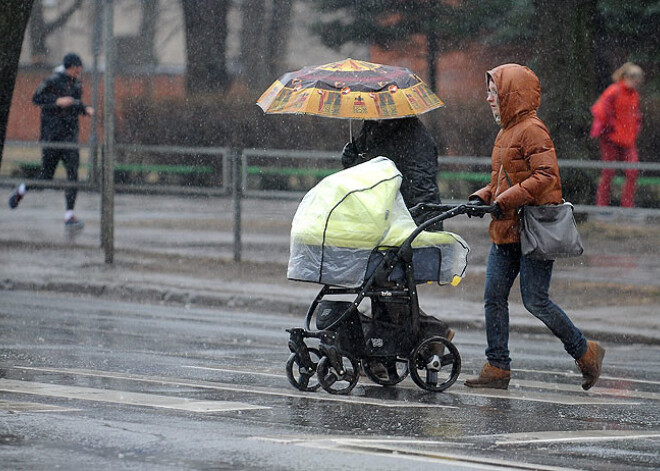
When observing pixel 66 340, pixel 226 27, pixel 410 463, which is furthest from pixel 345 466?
pixel 226 27

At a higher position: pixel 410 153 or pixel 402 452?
pixel 410 153

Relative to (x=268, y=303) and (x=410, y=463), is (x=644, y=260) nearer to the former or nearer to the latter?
(x=268, y=303)

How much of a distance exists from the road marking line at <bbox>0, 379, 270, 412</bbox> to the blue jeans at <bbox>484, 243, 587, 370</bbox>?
6.05ft

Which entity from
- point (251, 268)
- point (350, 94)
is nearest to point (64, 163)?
point (251, 268)

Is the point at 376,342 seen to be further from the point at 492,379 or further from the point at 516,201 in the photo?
the point at 516,201

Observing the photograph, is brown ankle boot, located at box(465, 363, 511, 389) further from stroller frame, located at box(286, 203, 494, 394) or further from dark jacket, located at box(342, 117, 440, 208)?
dark jacket, located at box(342, 117, 440, 208)

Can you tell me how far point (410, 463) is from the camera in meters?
6.46

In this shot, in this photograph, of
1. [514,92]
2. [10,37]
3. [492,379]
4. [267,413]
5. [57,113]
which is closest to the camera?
[267,413]

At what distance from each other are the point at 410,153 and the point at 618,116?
10.1 metres

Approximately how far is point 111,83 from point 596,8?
306 inches

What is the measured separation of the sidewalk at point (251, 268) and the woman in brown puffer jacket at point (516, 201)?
3.61 m

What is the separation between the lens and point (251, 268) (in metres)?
16.5

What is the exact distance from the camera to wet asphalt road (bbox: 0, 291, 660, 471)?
21.6 ft

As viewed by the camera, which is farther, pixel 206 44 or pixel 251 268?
pixel 206 44
